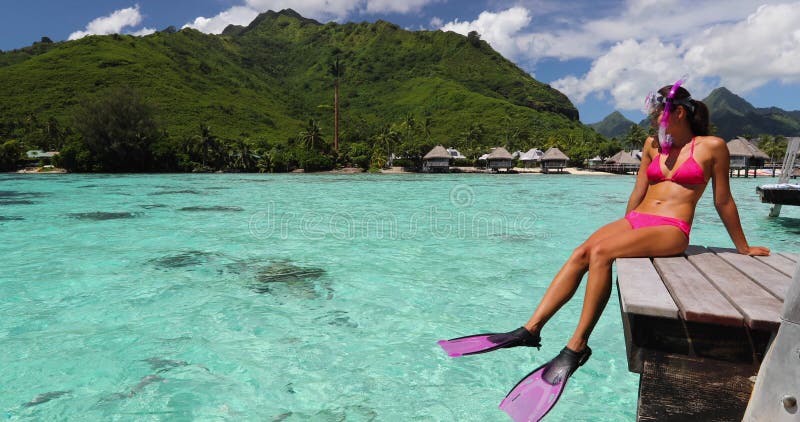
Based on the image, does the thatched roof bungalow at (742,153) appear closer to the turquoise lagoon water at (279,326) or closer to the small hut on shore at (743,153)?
the small hut on shore at (743,153)

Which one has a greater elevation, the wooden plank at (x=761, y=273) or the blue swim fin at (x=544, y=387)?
the wooden plank at (x=761, y=273)

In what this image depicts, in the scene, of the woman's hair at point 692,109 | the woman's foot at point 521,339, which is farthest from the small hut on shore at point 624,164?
the woman's foot at point 521,339

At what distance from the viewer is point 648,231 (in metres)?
2.81

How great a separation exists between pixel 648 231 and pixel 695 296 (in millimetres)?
953

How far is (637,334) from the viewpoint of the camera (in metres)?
1.88

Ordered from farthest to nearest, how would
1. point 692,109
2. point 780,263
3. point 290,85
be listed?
point 290,85 → point 692,109 → point 780,263

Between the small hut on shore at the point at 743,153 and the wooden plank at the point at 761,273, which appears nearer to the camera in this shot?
the wooden plank at the point at 761,273

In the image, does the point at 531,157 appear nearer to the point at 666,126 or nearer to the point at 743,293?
the point at 666,126

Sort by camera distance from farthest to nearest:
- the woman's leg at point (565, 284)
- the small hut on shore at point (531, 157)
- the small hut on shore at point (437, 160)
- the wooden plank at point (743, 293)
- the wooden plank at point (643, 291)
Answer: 1. the small hut on shore at point (531, 157)
2. the small hut on shore at point (437, 160)
3. the woman's leg at point (565, 284)
4. the wooden plank at point (643, 291)
5. the wooden plank at point (743, 293)

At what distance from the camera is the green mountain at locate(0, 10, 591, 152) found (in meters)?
88.7

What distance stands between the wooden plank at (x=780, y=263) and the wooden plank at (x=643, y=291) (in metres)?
0.71

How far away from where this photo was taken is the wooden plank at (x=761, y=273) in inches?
81.2

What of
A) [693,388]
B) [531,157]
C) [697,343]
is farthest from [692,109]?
[531,157]

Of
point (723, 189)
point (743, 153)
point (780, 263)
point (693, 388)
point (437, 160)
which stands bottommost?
point (693, 388)
